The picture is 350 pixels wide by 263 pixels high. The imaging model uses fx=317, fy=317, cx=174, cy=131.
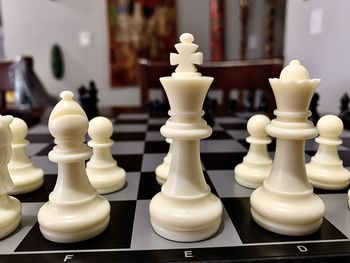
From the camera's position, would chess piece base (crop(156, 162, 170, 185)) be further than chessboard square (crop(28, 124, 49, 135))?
No

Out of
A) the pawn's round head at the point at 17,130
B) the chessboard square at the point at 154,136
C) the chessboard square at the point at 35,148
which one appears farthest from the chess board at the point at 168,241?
the chessboard square at the point at 154,136

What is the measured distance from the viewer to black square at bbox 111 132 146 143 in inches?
48.8

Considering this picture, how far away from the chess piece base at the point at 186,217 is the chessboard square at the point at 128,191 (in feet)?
0.50

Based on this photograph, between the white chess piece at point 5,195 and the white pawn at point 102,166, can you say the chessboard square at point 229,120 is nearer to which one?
the white pawn at point 102,166

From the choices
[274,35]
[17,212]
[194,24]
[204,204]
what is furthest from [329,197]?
[194,24]

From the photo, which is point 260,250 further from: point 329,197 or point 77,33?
point 77,33

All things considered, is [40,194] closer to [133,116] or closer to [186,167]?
[186,167]

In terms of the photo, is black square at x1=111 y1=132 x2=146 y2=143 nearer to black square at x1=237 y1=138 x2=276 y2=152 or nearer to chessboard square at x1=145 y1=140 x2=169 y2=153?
chessboard square at x1=145 y1=140 x2=169 y2=153

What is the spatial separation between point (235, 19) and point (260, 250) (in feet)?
11.8

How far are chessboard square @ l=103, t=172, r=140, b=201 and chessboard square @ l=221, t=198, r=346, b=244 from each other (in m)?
0.22

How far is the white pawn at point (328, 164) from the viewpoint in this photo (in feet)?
2.39

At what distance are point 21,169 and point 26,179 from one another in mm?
Result: 38

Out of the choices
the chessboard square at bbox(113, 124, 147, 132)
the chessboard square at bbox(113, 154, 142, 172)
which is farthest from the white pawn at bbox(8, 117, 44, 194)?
the chessboard square at bbox(113, 124, 147, 132)

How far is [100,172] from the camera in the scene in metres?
0.74
